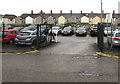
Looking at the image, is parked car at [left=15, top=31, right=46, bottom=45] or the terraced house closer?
parked car at [left=15, top=31, right=46, bottom=45]

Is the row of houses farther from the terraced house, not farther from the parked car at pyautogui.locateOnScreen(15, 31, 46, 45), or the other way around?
the parked car at pyautogui.locateOnScreen(15, 31, 46, 45)

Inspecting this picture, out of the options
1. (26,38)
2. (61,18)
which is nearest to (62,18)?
(61,18)

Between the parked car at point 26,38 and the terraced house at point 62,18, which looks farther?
the terraced house at point 62,18

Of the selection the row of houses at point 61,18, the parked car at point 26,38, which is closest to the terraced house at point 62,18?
the row of houses at point 61,18

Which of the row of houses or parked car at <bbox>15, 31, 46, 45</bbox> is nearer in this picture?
parked car at <bbox>15, 31, 46, 45</bbox>

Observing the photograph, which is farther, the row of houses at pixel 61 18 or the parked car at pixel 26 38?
the row of houses at pixel 61 18

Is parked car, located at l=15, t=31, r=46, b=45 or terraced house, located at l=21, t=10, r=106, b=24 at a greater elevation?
terraced house, located at l=21, t=10, r=106, b=24

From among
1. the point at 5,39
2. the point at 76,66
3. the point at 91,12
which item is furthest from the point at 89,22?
the point at 76,66

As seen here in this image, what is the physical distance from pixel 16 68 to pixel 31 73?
4.52 feet

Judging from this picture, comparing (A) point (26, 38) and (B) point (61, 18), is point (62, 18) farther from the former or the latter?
(A) point (26, 38)

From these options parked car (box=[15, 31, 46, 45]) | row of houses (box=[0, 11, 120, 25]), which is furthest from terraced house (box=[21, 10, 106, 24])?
parked car (box=[15, 31, 46, 45])

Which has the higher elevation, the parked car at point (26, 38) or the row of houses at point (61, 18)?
the row of houses at point (61, 18)

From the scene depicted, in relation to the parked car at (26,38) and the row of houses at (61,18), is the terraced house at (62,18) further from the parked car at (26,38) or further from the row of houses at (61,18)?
the parked car at (26,38)

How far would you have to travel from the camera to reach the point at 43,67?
34.3ft
